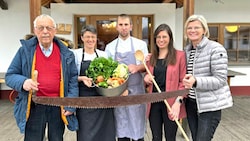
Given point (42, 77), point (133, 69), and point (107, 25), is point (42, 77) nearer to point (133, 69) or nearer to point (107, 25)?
point (133, 69)

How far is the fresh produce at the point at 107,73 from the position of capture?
2312mm

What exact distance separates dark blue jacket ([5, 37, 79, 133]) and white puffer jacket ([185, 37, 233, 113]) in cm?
104

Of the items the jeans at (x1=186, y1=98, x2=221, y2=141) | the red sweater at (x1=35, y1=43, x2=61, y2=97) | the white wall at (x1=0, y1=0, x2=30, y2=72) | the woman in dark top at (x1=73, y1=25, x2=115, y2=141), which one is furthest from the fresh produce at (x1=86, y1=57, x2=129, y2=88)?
the white wall at (x1=0, y1=0, x2=30, y2=72)

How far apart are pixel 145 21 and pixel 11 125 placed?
396 cm

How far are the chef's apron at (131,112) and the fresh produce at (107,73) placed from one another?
44 centimetres

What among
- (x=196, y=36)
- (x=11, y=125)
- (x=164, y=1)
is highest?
(x=164, y=1)

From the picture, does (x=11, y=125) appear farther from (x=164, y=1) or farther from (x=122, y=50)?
(x=164, y=1)

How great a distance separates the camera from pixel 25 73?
2223 millimetres

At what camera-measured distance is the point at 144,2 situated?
6.93 meters

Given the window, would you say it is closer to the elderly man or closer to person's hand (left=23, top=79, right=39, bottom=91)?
the elderly man

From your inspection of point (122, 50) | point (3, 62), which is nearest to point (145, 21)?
point (3, 62)

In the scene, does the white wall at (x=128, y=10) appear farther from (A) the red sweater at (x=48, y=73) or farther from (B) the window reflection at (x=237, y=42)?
(A) the red sweater at (x=48, y=73)

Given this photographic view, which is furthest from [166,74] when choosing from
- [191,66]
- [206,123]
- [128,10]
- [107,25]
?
[107,25]

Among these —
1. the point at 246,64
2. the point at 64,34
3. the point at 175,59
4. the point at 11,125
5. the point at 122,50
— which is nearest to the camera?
the point at 175,59
